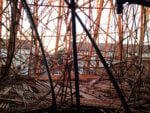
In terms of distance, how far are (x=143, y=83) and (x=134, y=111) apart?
0.92 metres

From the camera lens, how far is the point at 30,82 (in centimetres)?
228

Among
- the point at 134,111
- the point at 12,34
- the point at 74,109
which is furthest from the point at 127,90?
the point at 12,34

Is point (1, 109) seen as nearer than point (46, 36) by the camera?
Yes

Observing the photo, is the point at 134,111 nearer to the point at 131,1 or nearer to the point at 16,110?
the point at 16,110

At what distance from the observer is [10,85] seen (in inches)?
77.3

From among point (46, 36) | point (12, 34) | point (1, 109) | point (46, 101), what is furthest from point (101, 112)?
point (46, 36)

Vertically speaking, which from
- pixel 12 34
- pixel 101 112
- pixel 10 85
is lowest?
pixel 101 112

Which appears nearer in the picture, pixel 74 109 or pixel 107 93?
pixel 74 109

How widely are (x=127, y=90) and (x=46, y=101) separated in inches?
34.0

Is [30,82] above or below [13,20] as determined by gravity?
below

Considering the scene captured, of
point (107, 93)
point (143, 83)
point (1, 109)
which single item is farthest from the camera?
point (143, 83)

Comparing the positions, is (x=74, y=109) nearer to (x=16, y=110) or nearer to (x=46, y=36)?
(x=16, y=110)

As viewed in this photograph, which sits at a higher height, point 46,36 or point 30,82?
point 46,36

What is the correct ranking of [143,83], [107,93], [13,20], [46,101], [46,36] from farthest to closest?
[46,36]
[143,83]
[107,93]
[46,101]
[13,20]
